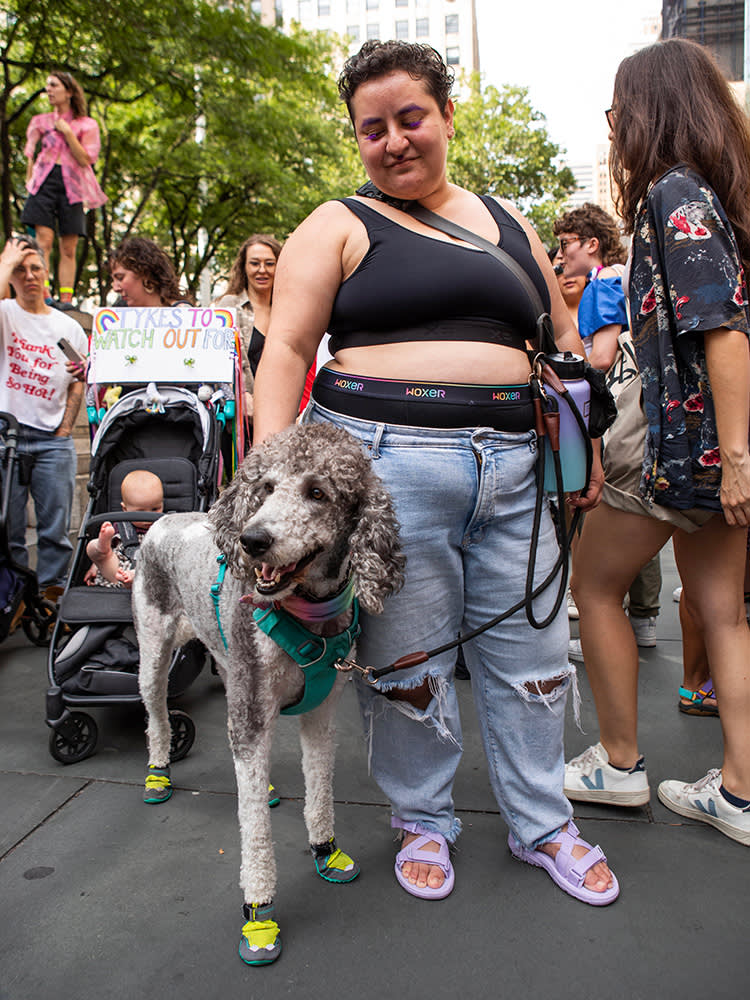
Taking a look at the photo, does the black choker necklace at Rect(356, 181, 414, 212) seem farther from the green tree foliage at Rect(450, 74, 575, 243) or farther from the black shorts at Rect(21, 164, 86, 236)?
the green tree foliage at Rect(450, 74, 575, 243)

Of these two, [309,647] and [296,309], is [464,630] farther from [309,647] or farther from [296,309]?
[296,309]

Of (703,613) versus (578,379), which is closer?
(578,379)

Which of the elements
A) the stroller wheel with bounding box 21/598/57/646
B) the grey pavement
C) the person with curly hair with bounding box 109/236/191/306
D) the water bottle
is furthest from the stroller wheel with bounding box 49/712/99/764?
the person with curly hair with bounding box 109/236/191/306

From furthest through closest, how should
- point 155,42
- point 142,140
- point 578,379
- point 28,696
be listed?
point 142,140
point 155,42
point 28,696
point 578,379

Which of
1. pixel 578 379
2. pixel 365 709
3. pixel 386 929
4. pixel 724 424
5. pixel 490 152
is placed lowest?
pixel 386 929

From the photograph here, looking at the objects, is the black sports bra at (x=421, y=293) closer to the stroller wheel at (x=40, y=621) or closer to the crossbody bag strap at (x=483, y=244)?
the crossbody bag strap at (x=483, y=244)

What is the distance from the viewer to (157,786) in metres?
2.91

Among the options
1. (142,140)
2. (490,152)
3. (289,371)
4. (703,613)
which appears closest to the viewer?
(289,371)

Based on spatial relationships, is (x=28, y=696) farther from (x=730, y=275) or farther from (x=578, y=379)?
(x=730, y=275)

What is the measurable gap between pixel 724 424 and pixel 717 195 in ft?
2.49

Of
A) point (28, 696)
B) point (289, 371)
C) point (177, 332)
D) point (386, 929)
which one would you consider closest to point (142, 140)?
point (177, 332)

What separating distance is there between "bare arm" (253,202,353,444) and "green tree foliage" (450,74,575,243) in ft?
88.4

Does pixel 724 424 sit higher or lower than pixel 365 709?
higher

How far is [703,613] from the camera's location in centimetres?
256
